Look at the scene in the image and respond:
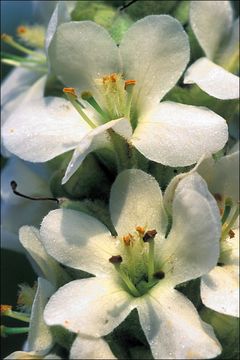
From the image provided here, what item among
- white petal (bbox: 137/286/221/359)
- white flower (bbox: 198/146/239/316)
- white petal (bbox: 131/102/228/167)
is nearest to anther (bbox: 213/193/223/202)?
white flower (bbox: 198/146/239/316)

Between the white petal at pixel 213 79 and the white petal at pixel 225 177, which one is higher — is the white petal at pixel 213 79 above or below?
above

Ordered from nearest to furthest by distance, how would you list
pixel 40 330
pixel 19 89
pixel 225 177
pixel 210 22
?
pixel 40 330, pixel 225 177, pixel 210 22, pixel 19 89

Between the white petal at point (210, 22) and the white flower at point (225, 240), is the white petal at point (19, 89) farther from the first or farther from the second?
the white flower at point (225, 240)

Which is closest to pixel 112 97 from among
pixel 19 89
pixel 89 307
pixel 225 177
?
pixel 225 177

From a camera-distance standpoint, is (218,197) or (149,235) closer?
(149,235)

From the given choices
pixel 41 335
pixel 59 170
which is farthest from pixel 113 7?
pixel 41 335

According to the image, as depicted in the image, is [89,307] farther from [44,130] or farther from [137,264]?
A: [44,130]

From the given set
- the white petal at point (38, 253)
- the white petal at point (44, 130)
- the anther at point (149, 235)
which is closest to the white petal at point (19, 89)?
the white petal at point (44, 130)

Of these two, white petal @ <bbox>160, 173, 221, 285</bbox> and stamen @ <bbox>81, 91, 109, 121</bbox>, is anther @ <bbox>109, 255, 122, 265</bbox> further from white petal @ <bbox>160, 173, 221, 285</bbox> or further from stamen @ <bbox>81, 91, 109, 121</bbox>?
stamen @ <bbox>81, 91, 109, 121</bbox>
